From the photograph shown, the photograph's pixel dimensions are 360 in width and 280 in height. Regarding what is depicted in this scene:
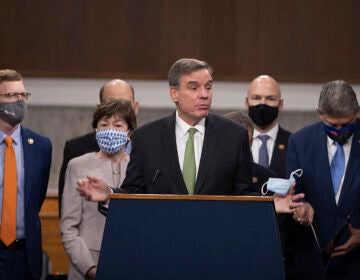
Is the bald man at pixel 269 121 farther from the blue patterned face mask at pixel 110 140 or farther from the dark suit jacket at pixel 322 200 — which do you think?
the blue patterned face mask at pixel 110 140

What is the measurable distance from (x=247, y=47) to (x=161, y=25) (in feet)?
2.44

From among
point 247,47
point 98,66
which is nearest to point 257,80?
point 247,47

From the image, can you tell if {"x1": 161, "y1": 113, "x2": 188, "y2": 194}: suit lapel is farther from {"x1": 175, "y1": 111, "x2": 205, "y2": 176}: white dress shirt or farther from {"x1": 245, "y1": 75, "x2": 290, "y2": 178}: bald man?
{"x1": 245, "y1": 75, "x2": 290, "y2": 178}: bald man

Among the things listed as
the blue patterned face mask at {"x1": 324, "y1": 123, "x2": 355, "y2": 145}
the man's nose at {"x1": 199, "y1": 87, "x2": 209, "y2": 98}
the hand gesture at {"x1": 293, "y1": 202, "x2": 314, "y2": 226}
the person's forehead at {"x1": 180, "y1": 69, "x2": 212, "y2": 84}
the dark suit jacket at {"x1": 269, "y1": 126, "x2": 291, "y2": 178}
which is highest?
the person's forehead at {"x1": 180, "y1": 69, "x2": 212, "y2": 84}

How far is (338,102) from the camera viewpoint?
4.69 m

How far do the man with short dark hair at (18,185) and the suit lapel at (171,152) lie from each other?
1.10 m

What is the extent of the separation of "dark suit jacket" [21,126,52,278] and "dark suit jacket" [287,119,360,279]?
1451 millimetres

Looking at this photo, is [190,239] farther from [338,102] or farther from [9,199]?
[9,199]

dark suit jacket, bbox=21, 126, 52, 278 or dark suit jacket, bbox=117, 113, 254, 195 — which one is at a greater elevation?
dark suit jacket, bbox=117, 113, 254, 195

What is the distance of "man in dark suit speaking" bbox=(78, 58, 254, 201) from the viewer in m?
4.14

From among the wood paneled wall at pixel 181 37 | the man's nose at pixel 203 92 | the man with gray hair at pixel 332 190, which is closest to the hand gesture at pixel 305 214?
the man with gray hair at pixel 332 190

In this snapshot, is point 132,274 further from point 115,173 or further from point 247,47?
point 247,47

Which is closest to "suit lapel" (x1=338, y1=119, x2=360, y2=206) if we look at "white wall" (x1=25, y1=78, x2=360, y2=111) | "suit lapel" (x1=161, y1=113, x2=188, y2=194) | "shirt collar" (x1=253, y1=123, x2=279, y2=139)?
"suit lapel" (x1=161, y1=113, x2=188, y2=194)

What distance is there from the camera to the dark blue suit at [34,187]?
16.3 ft
